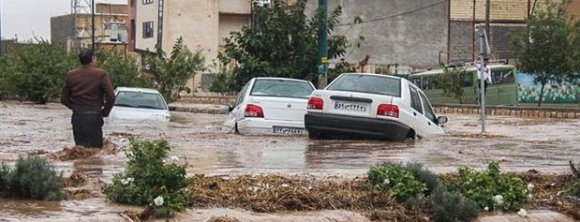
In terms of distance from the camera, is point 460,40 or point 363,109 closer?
point 363,109

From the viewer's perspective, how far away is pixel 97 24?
100438 mm

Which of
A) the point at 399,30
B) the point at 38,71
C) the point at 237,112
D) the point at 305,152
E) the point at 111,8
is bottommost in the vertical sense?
the point at 305,152

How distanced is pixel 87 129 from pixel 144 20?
209 ft

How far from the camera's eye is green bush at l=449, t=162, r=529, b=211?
8.20 meters

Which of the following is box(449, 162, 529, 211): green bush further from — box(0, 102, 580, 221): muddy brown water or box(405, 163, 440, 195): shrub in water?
box(0, 102, 580, 221): muddy brown water

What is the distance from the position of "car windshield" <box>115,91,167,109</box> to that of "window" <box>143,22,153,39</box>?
48400 mm

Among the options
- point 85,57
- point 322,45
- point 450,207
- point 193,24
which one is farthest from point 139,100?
point 193,24

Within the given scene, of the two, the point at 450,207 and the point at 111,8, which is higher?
the point at 111,8

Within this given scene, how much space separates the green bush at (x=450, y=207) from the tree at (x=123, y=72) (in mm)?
35713

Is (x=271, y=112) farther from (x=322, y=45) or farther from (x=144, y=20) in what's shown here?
(x=144, y=20)

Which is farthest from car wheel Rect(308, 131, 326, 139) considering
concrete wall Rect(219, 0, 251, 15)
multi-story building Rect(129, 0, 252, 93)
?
concrete wall Rect(219, 0, 251, 15)

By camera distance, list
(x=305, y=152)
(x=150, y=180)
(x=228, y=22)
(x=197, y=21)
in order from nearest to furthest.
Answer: (x=150, y=180), (x=305, y=152), (x=197, y=21), (x=228, y=22)

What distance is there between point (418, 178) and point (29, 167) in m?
3.11

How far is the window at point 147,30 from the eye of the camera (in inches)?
2864
